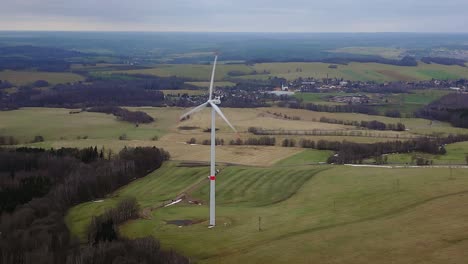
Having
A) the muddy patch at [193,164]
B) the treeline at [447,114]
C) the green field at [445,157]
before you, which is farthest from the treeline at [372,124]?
the muddy patch at [193,164]

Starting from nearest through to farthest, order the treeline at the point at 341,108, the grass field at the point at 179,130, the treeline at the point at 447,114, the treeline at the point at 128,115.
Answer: the grass field at the point at 179,130 < the treeline at the point at 447,114 < the treeline at the point at 128,115 < the treeline at the point at 341,108

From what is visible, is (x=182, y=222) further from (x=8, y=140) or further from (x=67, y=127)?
(x=67, y=127)

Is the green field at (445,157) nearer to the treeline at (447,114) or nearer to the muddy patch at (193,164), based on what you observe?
the muddy patch at (193,164)

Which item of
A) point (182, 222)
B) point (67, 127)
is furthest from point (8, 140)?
point (182, 222)

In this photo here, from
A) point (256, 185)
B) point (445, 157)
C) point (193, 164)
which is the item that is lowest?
point (193, 164)

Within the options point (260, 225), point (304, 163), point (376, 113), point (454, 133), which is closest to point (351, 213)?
point (260, 225)
